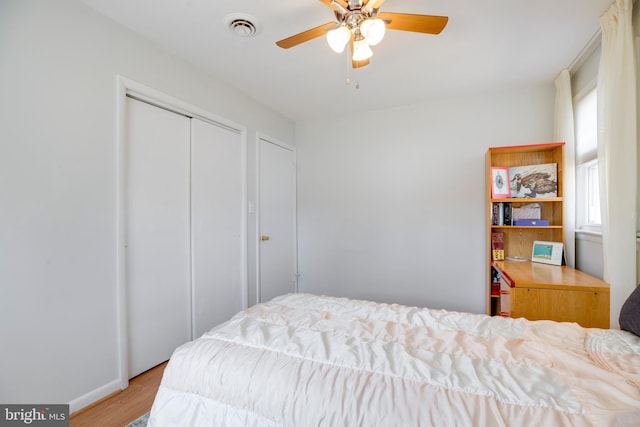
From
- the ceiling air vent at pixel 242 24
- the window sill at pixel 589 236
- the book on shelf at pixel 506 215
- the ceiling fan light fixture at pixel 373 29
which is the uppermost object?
the ceiling air vent at pixel 242 24

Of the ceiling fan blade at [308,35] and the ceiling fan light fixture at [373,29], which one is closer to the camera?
the ceiling fan light fixture at [373,29]

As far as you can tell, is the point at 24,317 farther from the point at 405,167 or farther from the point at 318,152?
the point at 405,167

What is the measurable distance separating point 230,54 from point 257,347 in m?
2.04

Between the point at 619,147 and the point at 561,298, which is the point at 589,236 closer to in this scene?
the point at 561,298

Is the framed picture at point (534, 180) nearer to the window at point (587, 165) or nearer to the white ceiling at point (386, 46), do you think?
the window at point (587, 165)

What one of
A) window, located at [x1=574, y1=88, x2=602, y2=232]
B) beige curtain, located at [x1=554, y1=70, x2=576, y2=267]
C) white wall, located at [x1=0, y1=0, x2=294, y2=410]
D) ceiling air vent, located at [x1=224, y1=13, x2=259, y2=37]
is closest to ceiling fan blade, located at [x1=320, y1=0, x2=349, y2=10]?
ceiling air vent, located at [x1=224, y1=13, x2=259, y2=37]

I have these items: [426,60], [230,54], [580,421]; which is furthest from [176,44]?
[580,421]

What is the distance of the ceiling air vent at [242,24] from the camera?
1.69 m

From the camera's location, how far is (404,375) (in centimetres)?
94

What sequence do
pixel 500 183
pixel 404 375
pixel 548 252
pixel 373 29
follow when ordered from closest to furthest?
pixel 404 375 < pixel 373 29 < pixel 548 252 < pixel 500 183

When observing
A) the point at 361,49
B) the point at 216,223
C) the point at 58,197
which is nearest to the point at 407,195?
the point at 361,49

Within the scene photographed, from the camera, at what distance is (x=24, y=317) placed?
1.39m

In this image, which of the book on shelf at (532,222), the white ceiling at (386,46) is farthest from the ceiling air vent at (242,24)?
the book on shelf at (532,222)

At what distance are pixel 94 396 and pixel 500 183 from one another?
3387 mm
